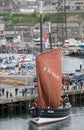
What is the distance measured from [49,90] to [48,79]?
82cm

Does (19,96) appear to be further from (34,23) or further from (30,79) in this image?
(34,23)

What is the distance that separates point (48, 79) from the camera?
58.6 metres

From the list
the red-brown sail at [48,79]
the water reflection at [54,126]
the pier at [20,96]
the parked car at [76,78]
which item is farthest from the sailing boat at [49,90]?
the parked car at [76,78]

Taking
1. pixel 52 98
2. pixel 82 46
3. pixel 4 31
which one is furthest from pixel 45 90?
pixel 4 31

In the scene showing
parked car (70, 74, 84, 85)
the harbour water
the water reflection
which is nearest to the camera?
the water reflection

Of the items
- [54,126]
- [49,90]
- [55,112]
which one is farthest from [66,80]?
[54,126]

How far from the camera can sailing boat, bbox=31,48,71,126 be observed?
57281mm

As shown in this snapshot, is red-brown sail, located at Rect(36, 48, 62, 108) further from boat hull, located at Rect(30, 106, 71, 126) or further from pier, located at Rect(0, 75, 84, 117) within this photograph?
pier, located at Rect(0, 75, 84, 117)

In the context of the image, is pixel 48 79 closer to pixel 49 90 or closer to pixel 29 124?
pixel 49 90

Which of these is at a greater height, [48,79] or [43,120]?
[48,79]

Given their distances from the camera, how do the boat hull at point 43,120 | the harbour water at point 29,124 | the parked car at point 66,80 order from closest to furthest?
the boat hull at point 43,120 < the harbour water at point 29,124 < the parked car at point 66,80

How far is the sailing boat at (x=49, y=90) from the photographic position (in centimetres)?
5728

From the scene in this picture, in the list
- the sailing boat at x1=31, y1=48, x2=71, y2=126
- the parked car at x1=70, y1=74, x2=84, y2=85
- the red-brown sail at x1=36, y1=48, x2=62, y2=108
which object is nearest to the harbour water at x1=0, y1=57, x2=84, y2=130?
the sailing boat at x1=31, y1=48, x2=71, y2=126

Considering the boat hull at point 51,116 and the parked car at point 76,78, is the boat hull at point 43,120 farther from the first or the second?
the parked car at point 76,78
